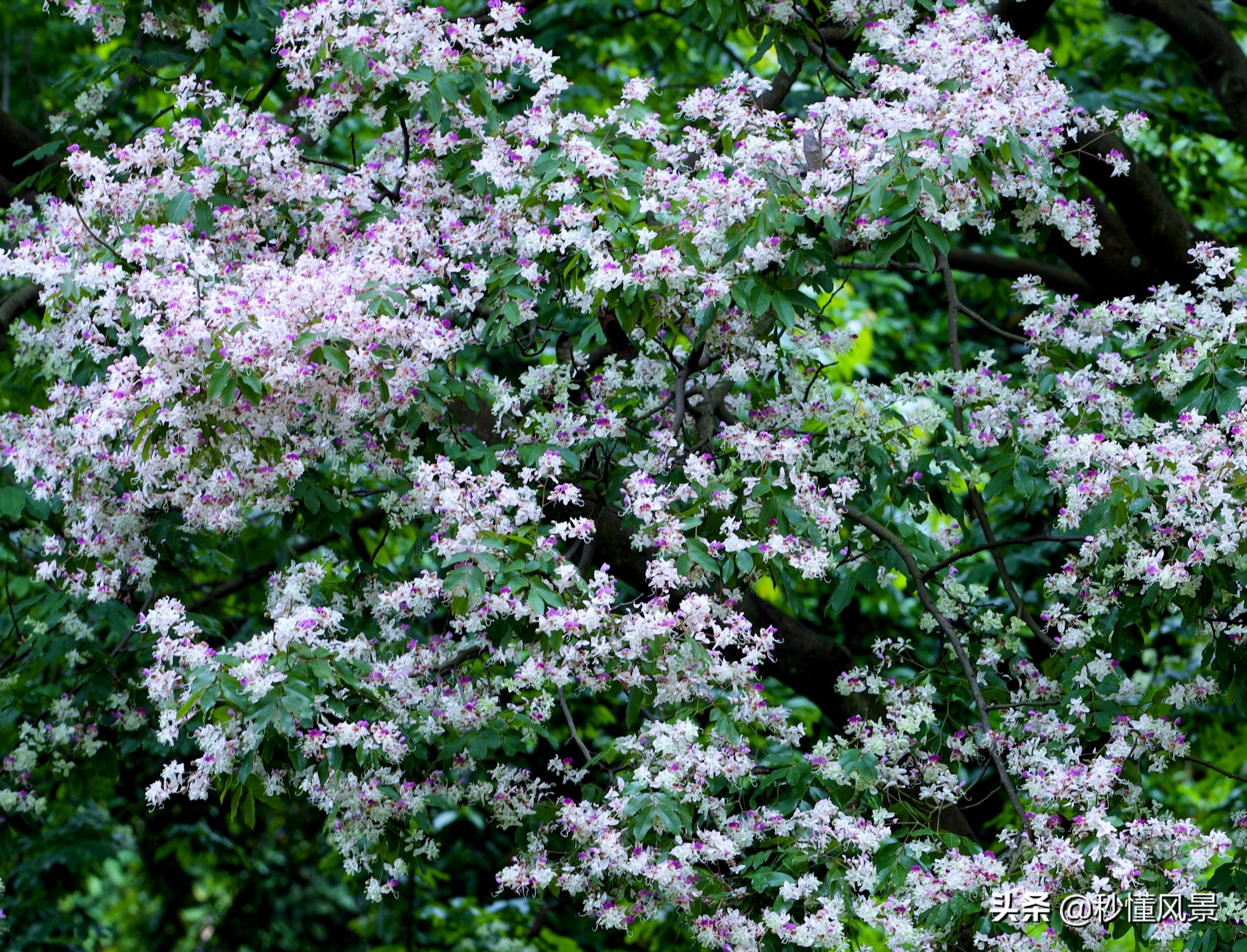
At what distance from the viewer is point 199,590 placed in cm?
630

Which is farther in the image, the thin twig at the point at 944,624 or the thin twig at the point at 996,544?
the thin twig at the point at 996,544

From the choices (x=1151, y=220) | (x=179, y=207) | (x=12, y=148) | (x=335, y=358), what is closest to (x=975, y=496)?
(x=1151, y=220)

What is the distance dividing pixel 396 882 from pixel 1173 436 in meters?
2.73

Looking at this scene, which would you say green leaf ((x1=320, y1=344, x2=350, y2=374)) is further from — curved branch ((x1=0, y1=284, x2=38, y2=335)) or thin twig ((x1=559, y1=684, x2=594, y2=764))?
curved branch ((x1=0, y1=284, x2=38, y2=335))

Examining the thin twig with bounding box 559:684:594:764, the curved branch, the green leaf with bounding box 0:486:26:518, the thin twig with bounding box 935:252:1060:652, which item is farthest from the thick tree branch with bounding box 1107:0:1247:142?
the green leaf with bounding box 0:486:26:518

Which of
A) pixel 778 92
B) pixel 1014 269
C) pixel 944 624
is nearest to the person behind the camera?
pixel 944 624

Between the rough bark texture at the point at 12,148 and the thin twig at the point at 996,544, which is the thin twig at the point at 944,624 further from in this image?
the rough bark texture at the point at 12,148

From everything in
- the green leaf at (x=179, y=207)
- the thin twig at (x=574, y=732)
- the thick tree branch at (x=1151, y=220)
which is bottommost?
the thin twig at (x=574, y=732)

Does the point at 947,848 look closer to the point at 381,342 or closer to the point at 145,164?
the point at 381,342

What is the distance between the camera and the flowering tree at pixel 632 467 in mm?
3418

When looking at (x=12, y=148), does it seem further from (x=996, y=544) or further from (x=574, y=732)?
(x=996, y=544)

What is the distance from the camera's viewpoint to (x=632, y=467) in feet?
14.2

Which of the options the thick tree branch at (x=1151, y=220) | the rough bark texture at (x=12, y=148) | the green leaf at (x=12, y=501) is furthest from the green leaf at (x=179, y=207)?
the thick tree branch at (x=1151, y=220)

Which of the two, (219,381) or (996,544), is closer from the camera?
(219,381)
